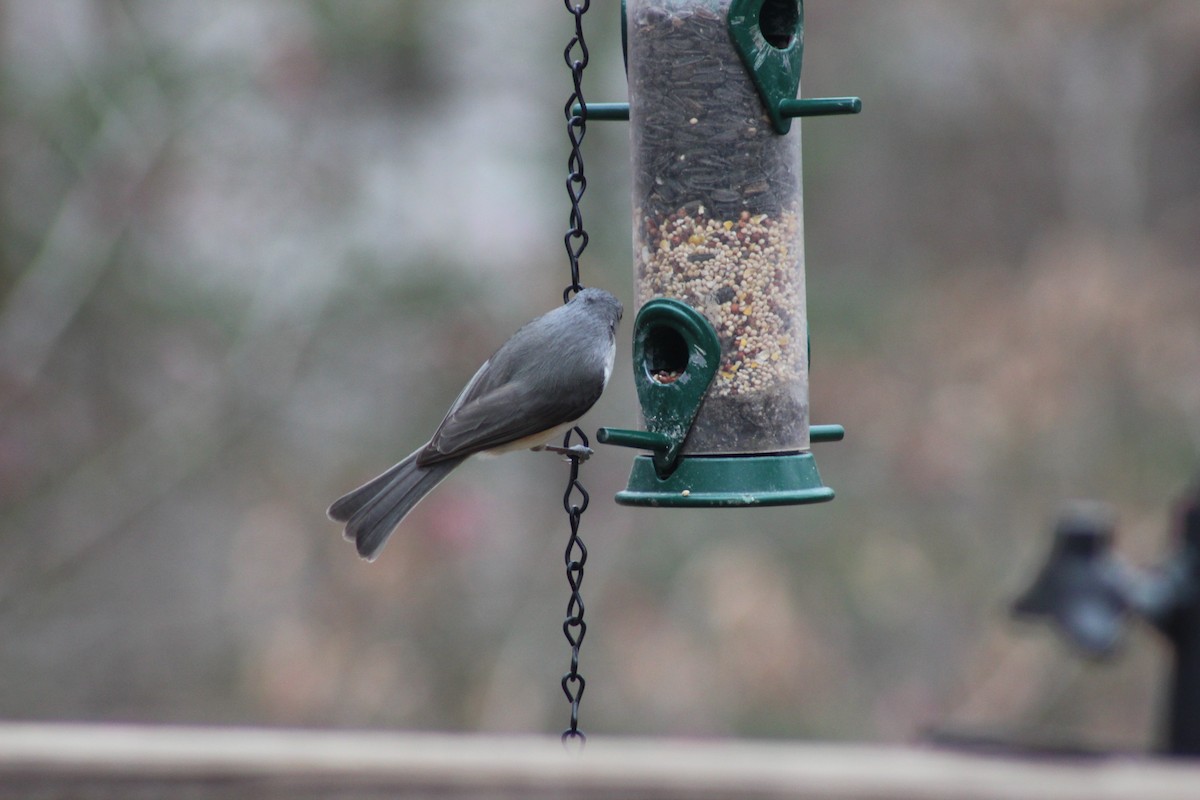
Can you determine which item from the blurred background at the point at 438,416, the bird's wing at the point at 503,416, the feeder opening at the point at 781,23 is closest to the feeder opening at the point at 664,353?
the bird's wing at the point at 503,416

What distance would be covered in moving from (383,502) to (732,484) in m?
0.77

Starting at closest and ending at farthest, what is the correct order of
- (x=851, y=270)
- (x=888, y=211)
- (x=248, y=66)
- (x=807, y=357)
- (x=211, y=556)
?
(x=807, y=357) < (x=248, y=66) < (x=211, y=556) < (x=851, y=270) < (x=888, y=211)

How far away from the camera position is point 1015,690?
6.44 meters

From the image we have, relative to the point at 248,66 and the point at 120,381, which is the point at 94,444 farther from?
the point at 248,66

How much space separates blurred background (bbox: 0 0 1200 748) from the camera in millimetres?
5809

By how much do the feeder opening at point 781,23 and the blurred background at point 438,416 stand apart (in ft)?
9.68

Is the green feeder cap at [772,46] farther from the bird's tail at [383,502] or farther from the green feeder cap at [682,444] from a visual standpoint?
the bird's tail at [383,502]

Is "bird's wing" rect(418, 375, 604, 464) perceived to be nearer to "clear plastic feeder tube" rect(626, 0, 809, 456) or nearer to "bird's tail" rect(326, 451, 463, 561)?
"bird's tail" rect(326, 451, 463, 561)

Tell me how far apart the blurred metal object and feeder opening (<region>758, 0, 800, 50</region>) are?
1.66m

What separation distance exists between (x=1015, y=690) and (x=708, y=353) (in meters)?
4.11

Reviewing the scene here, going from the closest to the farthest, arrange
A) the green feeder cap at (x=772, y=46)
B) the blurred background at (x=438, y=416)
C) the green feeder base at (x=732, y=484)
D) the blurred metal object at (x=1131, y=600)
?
the green feeder base at (x=732, y=484), the green feeder cap at (x=772, y=46), the blurred metal object at (x=1131, y=600), the blurred background at (x=438, y=416)

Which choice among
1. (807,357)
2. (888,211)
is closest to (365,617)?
(807,357)

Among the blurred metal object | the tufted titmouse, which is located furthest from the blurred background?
the tufted titmouse

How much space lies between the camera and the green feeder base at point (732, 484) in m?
2.80
